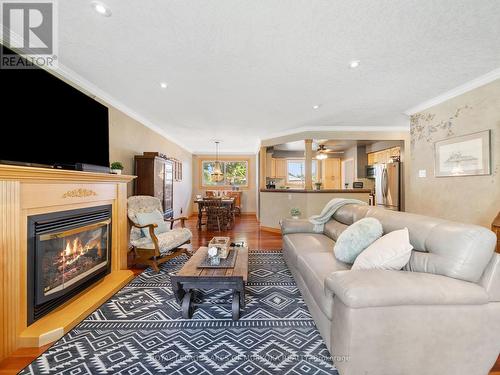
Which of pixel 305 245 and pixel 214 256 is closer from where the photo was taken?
pixel 214 256

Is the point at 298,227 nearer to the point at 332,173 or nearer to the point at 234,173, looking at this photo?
the point at 332,173

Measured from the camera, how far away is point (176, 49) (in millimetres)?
2217

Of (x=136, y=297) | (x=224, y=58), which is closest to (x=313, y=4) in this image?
(x=224, y=58)

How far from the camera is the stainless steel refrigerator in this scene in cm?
548

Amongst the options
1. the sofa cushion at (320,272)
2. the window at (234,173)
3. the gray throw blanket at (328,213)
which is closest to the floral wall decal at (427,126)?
the gray throw blanket at (328,213)

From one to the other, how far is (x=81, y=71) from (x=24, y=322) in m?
2.61

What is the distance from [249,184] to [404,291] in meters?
7.96

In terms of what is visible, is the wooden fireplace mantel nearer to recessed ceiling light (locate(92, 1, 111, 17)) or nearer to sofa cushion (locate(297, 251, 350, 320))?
recessed ceiling light (locate(92, 1, 111, 17))

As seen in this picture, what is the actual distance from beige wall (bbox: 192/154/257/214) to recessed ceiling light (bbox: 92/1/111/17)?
739 centimetres

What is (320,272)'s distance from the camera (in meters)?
1.78

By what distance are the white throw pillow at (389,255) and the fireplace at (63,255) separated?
2.49 meters

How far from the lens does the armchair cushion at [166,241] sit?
311 centimetres
